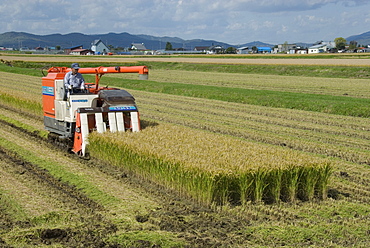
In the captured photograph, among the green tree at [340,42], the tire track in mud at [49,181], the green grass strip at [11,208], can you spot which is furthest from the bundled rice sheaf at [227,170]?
the green tree at [340,42]

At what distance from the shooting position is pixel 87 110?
12805 millimetres

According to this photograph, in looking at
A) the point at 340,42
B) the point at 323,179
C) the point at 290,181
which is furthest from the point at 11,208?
the point at 340,42

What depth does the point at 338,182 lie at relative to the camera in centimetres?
1060

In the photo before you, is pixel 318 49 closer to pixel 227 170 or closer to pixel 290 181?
pixel 290 181

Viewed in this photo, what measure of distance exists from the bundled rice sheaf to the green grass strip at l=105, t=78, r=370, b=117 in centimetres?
1189

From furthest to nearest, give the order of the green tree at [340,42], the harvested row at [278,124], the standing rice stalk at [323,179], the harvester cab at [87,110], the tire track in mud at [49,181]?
1. the green tree at [340,42]
2. the harvested row at [278,124]
3. the harvester cab at [87,110]
4. the standing rice stalk at [323,179]
5. the tire track in mud at [49,181]

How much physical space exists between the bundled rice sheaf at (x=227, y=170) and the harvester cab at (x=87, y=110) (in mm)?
1694

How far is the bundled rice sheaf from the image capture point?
8773mm

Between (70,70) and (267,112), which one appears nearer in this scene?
(70,70)

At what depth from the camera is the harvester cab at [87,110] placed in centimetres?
1277

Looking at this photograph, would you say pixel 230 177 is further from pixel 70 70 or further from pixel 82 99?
pixel 70 70

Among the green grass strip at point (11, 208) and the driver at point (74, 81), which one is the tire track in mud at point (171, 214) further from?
the driver at point (74, 81)

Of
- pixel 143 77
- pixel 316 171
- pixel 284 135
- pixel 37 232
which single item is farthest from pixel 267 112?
pixel 37 232

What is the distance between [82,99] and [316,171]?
24.0ft
